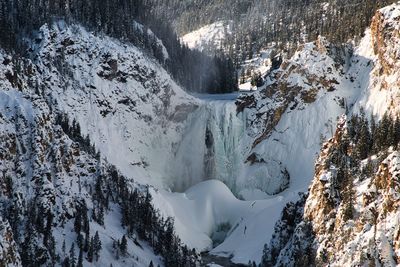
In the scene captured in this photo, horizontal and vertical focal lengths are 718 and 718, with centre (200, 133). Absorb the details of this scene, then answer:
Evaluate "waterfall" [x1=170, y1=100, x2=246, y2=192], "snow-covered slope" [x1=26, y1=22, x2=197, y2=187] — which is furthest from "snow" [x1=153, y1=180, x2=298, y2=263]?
"snow-covered slope" [x1=26, y1=22, x2=197, y2=187]

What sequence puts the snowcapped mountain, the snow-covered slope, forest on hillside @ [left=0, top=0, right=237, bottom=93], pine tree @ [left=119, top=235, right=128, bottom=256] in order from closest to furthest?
the snowcapped mountain < pine tree @ [left=119, top=235, right=128, bottom=256] < the snow-covered slope < forest on hillside @ [left=0, top=0, right=237, bottom=93]

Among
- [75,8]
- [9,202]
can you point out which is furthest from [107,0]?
[9,202]

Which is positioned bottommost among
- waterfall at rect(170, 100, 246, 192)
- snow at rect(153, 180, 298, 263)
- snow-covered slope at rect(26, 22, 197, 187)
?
snow at rect(153, 180, 298, 263)

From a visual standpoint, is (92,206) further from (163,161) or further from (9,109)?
(163,161)

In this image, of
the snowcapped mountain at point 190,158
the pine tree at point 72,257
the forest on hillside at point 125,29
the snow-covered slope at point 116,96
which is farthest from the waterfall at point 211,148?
the pine tree at point 72,257

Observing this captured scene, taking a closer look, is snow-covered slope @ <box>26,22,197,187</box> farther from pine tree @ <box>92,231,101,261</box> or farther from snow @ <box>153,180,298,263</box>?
pine tree @ <box>92,231,101,261</box>

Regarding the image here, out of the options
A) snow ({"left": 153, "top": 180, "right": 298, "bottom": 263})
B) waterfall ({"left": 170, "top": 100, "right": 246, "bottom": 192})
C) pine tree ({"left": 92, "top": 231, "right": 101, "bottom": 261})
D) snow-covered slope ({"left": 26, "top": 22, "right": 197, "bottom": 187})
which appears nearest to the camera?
pine tree ({"left": 92, "top": 231, "right": 101, "bottom": 261})

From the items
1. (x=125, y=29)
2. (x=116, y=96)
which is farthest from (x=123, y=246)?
(x=125, y=29)

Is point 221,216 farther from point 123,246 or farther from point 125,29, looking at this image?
point 125,29
